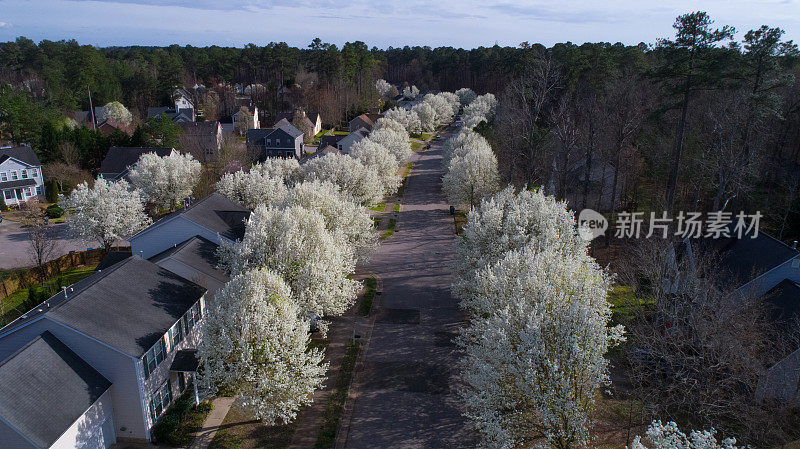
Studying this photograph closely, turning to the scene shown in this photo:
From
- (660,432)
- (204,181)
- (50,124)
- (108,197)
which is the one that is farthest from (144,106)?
(660,432)

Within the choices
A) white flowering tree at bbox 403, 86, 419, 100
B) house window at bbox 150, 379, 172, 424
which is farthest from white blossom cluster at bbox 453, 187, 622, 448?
white flowering tree at bbox 403, 86, 419, 100

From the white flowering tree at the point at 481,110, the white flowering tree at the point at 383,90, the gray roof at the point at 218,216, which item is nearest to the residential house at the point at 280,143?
the white flowering tree at the point at 481,110

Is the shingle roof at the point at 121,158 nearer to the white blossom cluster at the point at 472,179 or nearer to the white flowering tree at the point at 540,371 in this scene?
the white blossom cluster at the point at 472,179

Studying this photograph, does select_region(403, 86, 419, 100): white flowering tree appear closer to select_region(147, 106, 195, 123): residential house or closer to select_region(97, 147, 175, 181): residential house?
select_region(147, 106, 195, 123): residential house

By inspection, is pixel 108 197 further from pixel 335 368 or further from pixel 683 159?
pixel 683 159

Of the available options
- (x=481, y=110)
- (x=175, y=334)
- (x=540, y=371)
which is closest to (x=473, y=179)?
(x=175, y=334)
